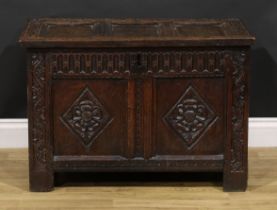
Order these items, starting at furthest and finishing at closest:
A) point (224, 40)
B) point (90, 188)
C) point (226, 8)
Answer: point (226, 8) → point (90, 188) → point (224, 40)

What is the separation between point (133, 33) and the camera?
12.7 ft

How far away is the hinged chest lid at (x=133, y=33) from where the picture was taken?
372cm

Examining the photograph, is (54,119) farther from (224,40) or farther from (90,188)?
(224,40)

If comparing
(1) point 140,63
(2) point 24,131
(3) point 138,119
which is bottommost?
(2) point 24,131

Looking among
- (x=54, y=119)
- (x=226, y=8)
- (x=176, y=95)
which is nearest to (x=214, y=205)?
(x=176, y=95)

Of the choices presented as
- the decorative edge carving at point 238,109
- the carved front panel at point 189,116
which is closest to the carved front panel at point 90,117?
the carved front panel at point 189,116

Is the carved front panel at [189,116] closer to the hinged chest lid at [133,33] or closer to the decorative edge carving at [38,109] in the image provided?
the hinged chest lid at [133,33]

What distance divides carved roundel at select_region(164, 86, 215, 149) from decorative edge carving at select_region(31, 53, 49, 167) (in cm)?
54

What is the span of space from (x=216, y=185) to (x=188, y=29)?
0.72 metres

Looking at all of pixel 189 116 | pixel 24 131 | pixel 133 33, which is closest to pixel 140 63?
pixel 133 33

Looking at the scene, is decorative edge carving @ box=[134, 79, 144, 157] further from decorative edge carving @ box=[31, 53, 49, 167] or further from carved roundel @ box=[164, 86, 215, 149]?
decorative edge carving @ box=[31, 53, 49, 167]

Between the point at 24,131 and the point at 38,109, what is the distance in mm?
674

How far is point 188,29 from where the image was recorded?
3.95 metres

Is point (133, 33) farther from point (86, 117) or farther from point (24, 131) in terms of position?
point (24, 131)
